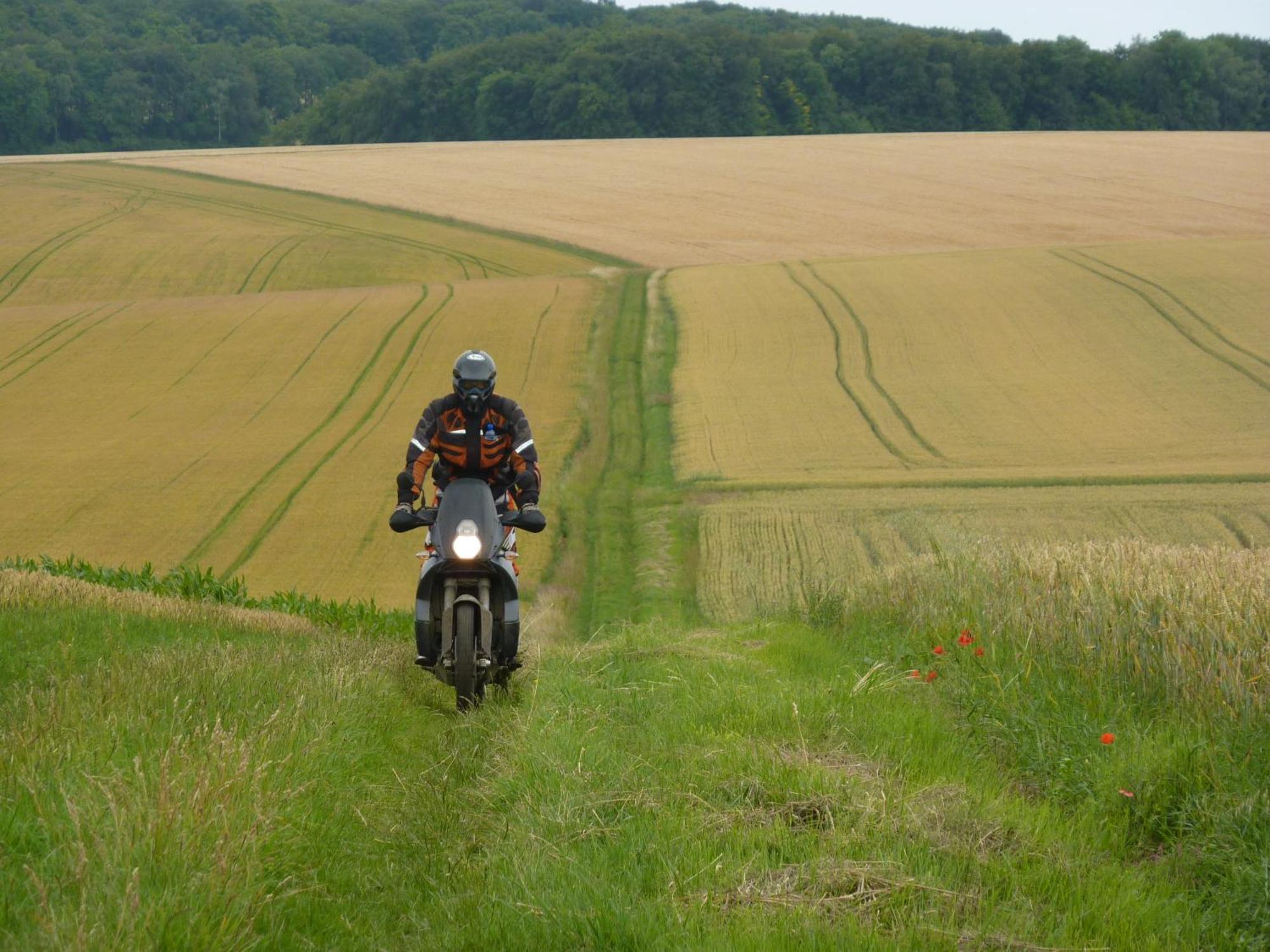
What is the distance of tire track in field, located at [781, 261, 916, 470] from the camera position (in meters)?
26.6

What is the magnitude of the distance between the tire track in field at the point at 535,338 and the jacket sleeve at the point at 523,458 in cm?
2263

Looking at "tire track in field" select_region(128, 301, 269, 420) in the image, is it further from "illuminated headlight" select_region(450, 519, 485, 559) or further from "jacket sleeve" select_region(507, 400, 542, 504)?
"illuminated headlight" select_region(450, 519, 485, 559)

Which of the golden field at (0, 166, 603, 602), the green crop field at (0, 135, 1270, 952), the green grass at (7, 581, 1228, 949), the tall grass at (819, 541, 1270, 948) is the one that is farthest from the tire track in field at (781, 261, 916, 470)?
the green grass at (7, 581, 1228, 949)

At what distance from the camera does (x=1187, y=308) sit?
125 ft

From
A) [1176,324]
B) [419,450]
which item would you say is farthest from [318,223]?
[419,450]

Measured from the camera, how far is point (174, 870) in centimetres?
410

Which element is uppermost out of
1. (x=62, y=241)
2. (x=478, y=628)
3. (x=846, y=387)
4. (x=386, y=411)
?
(x=478, y=628)

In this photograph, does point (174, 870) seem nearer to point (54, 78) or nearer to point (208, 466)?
point (208, 466)

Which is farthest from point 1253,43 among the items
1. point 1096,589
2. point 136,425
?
point 1096,589

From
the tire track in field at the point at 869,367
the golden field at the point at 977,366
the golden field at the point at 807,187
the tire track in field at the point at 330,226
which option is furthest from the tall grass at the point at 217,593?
the golden field at the point at 807,187

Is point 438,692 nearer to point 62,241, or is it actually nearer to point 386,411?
point 386,411

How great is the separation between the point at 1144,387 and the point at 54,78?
321 ft

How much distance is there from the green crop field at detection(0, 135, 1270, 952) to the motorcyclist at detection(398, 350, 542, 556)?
1.31m

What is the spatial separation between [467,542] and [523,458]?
0.89 metres
